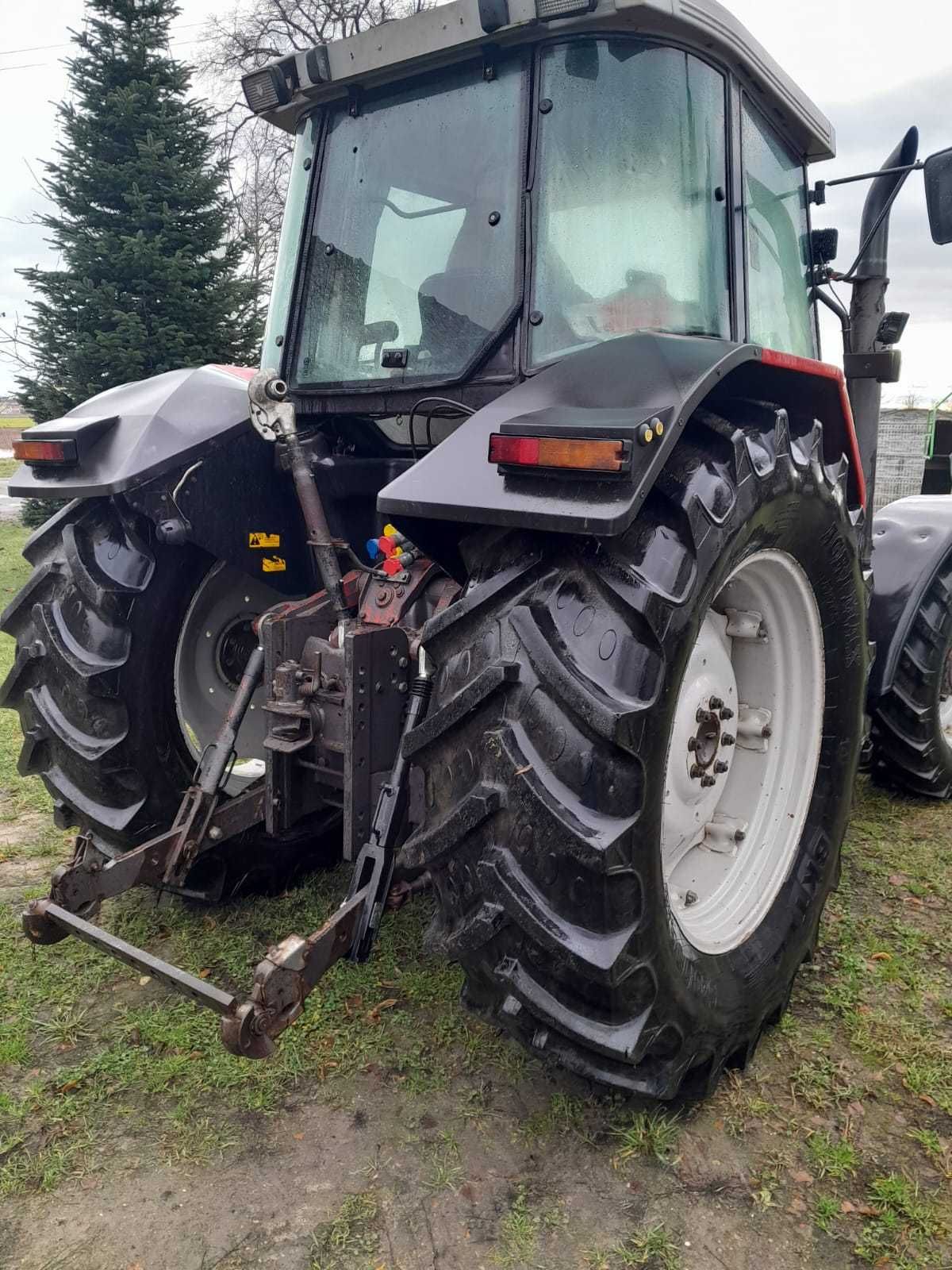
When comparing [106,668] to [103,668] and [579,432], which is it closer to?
[103,668]

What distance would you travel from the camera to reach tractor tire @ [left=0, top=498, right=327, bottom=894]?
2.57 metres

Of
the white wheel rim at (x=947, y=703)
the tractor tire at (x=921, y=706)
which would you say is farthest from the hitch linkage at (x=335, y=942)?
the white wheel rim at (x=947, y=703)

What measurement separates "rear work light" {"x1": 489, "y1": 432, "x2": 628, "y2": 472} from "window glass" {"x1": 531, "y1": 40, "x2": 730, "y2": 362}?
25.0 inches

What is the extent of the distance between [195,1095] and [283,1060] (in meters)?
0.22

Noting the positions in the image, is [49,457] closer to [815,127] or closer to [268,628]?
[268,628]

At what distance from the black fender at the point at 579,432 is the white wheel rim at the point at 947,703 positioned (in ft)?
7.80

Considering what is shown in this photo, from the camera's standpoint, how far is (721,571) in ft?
6.20

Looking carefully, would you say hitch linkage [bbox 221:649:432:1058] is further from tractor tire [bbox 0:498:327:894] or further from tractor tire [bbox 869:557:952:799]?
tractor tire [bbox 869:557:952:799]

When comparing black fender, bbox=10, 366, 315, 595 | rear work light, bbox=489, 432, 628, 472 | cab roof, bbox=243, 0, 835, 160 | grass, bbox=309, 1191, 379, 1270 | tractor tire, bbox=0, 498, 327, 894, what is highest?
cab roof, bbox=243, 0, 835, 160

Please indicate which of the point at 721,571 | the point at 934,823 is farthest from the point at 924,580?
the point at 721,571

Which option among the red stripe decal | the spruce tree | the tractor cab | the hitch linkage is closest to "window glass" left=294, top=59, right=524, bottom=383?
the tractor cab

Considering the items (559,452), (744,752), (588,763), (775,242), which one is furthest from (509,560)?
(775,242)

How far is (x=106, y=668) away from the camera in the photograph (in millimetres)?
2545

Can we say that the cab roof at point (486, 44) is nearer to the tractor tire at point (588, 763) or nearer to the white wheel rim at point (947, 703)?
the tractor tire at point (588, 763)
